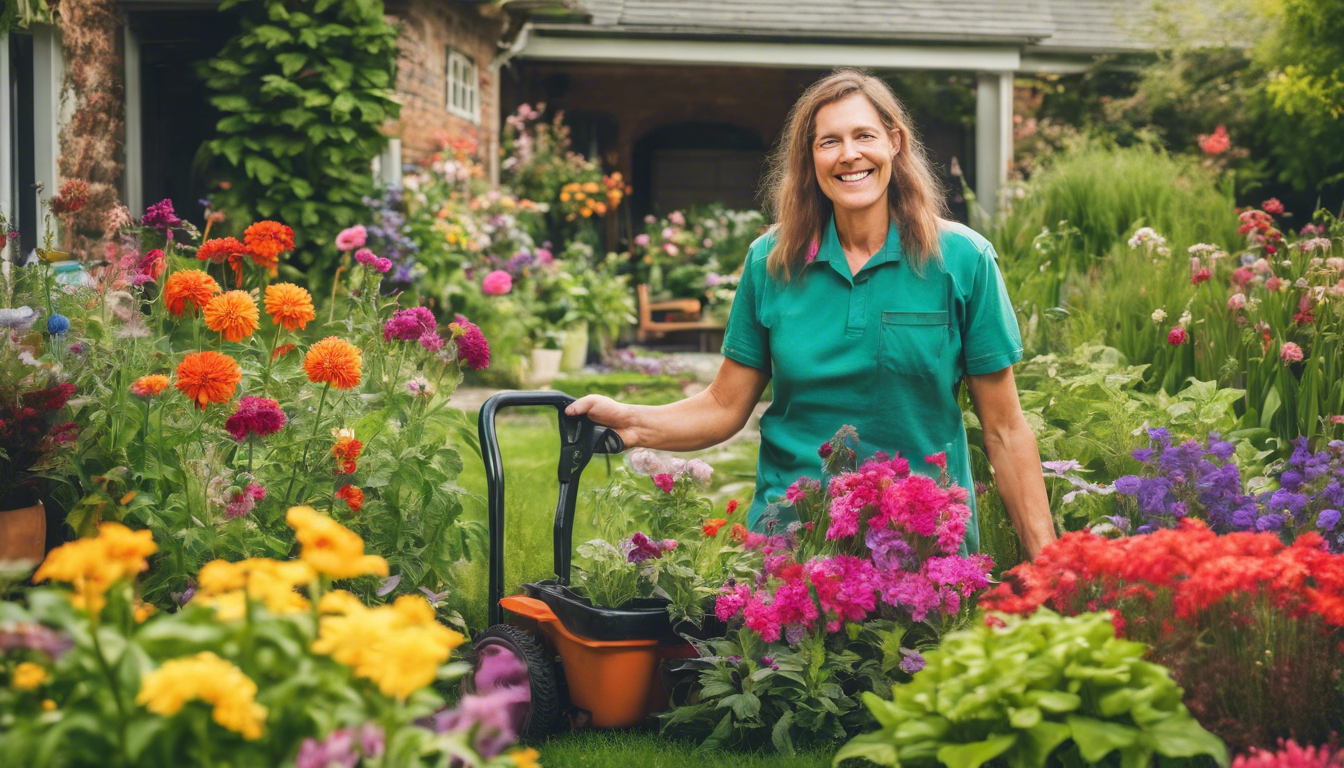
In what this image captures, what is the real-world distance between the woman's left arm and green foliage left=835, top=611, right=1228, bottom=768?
3.00 ft

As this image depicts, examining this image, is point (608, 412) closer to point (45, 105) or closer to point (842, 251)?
point (842, 251)

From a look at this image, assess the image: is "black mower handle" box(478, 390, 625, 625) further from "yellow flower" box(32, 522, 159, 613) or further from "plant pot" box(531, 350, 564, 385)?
"plant pot" box(531, 350, 564, 385)

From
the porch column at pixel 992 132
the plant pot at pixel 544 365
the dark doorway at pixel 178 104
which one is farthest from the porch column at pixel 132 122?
the porch column at pixel 992 132

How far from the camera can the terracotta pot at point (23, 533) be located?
244 cm

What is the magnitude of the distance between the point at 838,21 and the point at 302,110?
6.42m

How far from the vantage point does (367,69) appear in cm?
678

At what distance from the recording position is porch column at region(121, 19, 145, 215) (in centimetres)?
633

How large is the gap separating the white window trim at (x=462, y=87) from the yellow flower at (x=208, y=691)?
29.1 ft

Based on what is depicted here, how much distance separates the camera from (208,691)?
0.99 metres

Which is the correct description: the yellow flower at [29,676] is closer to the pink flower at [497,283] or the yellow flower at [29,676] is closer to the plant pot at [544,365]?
the pink flower at [497,283]

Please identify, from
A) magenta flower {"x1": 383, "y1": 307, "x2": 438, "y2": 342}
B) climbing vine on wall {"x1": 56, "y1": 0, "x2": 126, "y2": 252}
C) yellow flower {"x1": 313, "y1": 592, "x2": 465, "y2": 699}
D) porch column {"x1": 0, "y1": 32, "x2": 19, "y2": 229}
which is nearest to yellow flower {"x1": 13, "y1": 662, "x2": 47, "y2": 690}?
yellow flower {"x1": 313, "y1": 592, "x2": 465, "y2": 699}

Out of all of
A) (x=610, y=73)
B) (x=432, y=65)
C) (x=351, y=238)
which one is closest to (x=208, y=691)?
(x=351, y=238)

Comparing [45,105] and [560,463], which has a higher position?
[45,105]

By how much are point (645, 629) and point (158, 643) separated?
1191 mm
